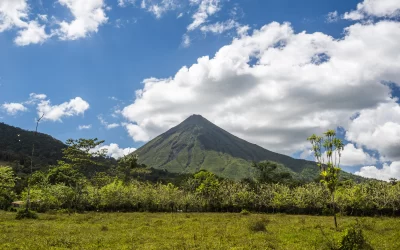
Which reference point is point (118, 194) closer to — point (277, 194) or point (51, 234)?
point (277, 194)

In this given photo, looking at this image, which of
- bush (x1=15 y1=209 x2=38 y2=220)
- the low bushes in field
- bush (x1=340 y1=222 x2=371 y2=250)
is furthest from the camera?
the low bushes in field

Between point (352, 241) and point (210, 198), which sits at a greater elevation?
point (352, 241)

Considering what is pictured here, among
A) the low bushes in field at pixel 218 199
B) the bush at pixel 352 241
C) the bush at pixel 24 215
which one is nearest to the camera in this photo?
the bush at pixel 352 241

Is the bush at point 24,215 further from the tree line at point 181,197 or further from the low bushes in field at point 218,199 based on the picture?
the low bushes in field at point 218,199

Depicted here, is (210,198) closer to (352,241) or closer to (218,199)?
(218,199)

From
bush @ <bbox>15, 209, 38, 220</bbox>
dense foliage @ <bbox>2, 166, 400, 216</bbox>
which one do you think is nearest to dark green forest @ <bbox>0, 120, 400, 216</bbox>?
dense foliage @ <bbox>2, 166, 400, 216</bbox>

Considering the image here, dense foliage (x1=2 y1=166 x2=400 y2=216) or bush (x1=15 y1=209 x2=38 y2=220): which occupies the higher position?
dense foliage (x1=2 y1=166 x2=400 y2=216)

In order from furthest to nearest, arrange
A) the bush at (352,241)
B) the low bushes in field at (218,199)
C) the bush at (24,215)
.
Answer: the low bushes in field at (218,199)
the bush at (24,215)
the bush at (352,241)

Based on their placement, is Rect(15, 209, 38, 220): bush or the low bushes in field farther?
the low bushes in field

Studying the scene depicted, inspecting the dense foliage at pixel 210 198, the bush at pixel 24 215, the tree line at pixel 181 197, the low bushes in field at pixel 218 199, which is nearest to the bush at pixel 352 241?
the bush at pixel 24 215

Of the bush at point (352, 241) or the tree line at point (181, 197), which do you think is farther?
the tree line at point (181, 197)

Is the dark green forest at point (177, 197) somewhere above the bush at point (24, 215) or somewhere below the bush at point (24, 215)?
above

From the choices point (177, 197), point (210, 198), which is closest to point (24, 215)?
point (177, 197)

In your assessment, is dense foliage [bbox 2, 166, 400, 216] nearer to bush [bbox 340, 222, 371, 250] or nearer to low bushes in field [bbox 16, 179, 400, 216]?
low bushes in field [bbox 16, 179, 400, 216]
